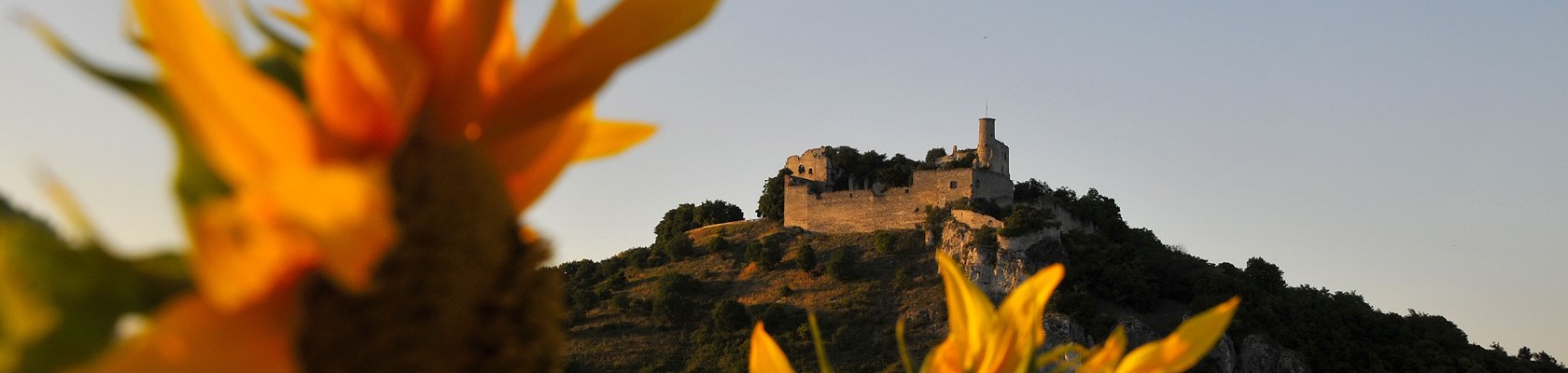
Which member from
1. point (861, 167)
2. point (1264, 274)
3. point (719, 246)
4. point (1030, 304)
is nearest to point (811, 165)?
point (861, 167)

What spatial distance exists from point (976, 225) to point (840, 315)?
518 centimetres

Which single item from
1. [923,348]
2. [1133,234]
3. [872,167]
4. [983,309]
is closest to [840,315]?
[923,348]

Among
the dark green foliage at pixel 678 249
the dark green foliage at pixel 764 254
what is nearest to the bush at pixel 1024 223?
the dark green foliage at pixel 764 254

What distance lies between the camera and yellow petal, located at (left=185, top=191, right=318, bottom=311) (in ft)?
1.20

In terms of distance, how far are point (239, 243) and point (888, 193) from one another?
1691 inches

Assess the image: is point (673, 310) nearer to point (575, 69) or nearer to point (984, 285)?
point (984, 285)

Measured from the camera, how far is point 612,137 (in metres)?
0.61

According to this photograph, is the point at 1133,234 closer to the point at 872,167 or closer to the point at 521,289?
the point at 872,167

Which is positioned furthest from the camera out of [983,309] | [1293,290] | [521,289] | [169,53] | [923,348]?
[1293,290]

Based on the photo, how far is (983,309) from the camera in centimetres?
102

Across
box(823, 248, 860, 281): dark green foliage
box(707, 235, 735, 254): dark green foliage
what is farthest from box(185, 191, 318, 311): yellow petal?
box(707, 235, 735, 254): dark green foliage

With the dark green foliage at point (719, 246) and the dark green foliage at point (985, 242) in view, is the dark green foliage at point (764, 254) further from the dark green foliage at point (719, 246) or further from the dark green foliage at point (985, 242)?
the dark green foliage at point (985, 242)

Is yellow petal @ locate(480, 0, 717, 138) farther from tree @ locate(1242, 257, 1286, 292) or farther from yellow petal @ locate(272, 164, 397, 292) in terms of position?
tree @ locate(1242, 257, 1286, 292)

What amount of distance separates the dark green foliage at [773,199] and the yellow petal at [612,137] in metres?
46.4
